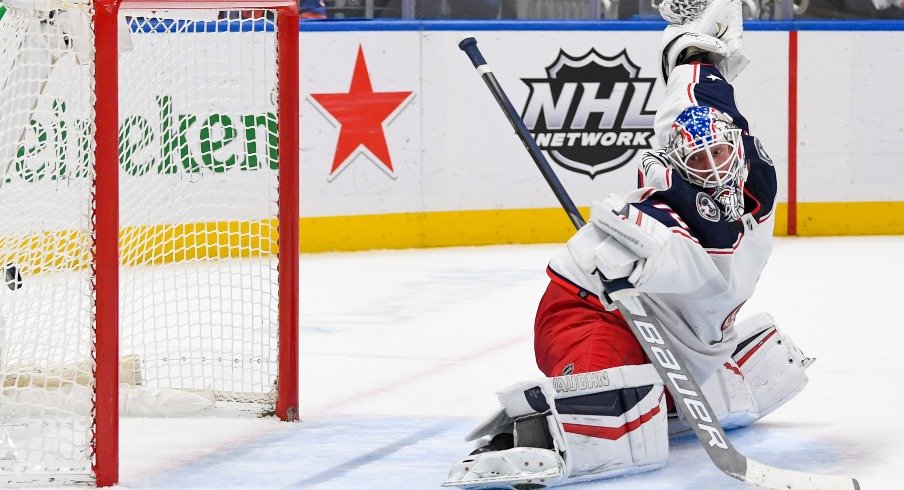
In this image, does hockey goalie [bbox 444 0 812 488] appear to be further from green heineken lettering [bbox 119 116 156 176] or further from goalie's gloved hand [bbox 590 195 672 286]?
green heineken lettering [bbox 119 116 156 176]

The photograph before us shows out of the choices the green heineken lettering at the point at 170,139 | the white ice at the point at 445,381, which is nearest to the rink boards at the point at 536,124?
the white ice at the point at 445,381

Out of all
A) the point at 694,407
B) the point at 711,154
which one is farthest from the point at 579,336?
the point at 711,154

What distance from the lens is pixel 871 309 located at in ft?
15.9

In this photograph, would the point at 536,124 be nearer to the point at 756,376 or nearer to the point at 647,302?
the point at 756,376

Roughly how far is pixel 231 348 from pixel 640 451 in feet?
3.75

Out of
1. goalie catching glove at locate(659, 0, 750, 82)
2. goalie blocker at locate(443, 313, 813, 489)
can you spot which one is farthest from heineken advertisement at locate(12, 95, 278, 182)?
goalie catching glove at locate(659, 0, 750, 82)

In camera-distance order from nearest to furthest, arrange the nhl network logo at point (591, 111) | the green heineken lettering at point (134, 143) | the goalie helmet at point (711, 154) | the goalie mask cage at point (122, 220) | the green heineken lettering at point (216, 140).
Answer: the goalie mask cage at point (122, 220) < the goalie helmet at point (711, 154) < the green heineken lettering at point (134, 143) < the green heineken lettering at point (216, 140) < the nhl network logo at point (591, 111)

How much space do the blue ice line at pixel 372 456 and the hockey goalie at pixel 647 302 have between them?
0.24m

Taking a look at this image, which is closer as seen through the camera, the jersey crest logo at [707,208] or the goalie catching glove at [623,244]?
the goalie catching glove at [623,244]

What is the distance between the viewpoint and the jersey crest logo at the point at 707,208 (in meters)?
2.71

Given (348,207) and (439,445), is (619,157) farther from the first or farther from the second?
(439,445)

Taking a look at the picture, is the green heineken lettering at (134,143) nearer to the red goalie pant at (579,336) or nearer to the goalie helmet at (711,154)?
the red goalie pant at (579,336)

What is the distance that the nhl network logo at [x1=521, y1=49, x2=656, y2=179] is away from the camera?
20.9 feet

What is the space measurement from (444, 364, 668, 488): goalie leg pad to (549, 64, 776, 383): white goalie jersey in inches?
7.0
